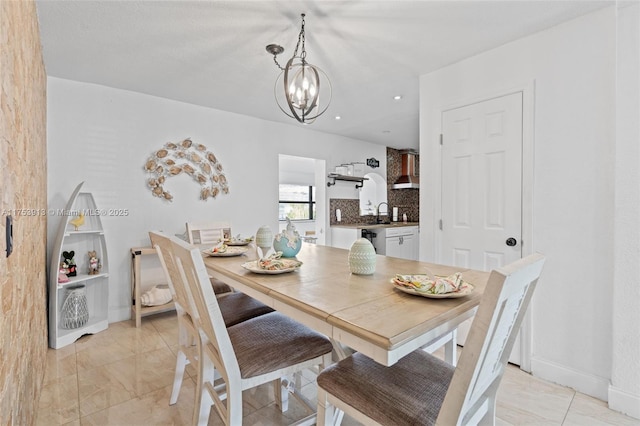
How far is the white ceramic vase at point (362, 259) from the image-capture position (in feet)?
4.79

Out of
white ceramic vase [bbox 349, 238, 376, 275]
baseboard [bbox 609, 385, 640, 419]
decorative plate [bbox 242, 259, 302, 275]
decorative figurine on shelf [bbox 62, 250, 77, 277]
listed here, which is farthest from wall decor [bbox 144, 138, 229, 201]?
baseboard [bbox 609, 385, 640, 419]

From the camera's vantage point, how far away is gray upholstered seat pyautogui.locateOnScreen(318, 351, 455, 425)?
0.96m

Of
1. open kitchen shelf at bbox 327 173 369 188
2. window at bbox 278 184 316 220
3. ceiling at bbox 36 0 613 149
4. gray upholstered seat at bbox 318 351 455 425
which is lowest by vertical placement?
gray upholstered seat at bbox 318 351 455 425

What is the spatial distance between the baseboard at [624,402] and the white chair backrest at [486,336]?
4.88 ft

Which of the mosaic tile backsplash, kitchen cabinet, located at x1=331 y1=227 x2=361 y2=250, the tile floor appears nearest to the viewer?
the tile floor

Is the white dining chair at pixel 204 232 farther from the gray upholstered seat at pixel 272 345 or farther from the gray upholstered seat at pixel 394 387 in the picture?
the gray upholstered seat at pixel 394 387

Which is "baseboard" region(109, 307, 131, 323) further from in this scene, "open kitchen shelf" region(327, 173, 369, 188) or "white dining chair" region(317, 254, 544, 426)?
"open kitchen shelf" region(327, 173, 369, 188)

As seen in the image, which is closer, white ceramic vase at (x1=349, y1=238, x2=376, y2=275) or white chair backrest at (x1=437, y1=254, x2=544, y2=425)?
white chair backrest at (x1=437, y1=254, x2=544, y2=425)

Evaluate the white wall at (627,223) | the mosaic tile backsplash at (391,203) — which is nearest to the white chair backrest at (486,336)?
the white wall at (627,223)

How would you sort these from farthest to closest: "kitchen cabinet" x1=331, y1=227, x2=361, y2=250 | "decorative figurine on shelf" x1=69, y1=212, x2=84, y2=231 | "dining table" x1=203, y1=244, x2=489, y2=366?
"kitchen cabinet" x1=331, y1=227, x2=361, y2=250 < "decorative figurine on shelf" x1=69, y1=212, x2=84, y2=231 < "dining table" x1=203, y1=244, x2=489, y2=366

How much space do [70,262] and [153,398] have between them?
173cm

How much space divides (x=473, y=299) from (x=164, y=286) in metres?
3.24

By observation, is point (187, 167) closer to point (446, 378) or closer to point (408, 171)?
point (446, 378)

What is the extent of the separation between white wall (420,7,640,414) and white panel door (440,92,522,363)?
0.39 feet
